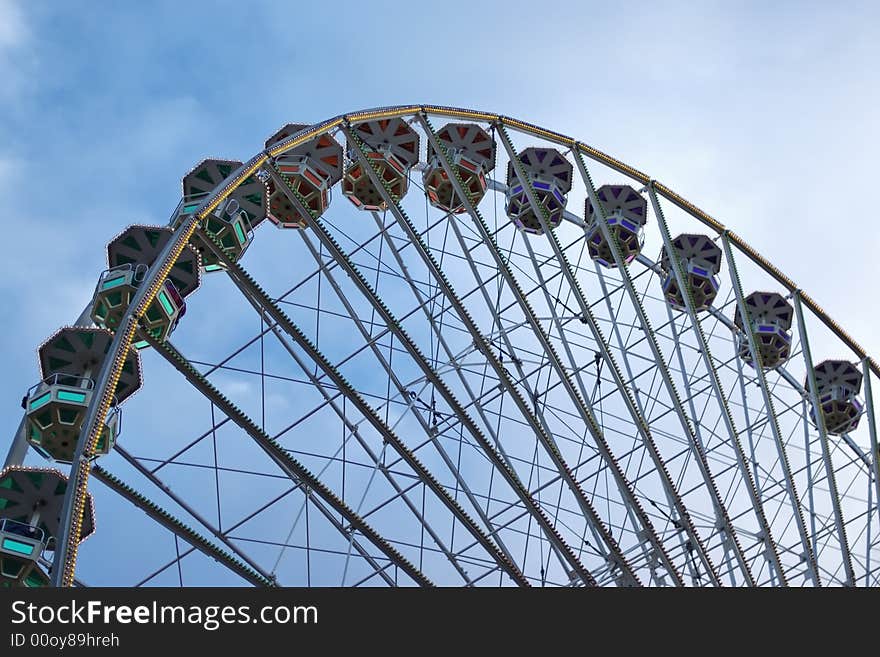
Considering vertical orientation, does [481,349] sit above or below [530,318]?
below

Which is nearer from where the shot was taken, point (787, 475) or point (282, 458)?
point (282, 458)

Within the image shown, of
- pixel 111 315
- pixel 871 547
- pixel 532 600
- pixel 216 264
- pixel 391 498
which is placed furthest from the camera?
pixel 871 547

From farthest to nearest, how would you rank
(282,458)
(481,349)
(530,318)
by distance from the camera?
(530,318)
(481,349)
(282,458)

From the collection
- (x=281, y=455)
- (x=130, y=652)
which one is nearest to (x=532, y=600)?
(x=130, y=652)

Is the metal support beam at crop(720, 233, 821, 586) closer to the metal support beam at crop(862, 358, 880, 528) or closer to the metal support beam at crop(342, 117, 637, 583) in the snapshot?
the metal support beam at crop(862, 358, 880, 528)

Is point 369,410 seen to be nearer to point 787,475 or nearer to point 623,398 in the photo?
point 623,398

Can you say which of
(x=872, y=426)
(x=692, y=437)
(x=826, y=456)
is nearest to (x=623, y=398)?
(x=692, y=437)

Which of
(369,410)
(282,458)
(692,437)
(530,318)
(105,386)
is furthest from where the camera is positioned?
(692,437)

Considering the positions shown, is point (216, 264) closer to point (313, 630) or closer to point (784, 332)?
point (313, 630)

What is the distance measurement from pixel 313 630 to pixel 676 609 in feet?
10.3

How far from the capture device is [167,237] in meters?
16.9

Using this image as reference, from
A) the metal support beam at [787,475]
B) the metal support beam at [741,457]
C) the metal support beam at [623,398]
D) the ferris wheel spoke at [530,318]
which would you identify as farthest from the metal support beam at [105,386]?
the metal support beam at [787,475]

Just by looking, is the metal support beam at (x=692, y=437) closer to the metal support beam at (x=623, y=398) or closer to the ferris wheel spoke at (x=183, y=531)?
the metal support beam at (x=623, y=398)

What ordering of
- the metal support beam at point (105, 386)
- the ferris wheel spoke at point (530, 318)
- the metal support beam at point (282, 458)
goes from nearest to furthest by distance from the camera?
the metal support beam at point (105, 386) → the metal support beam at point (282, 458) → the ferris wheel spoke at point (530, 318)
